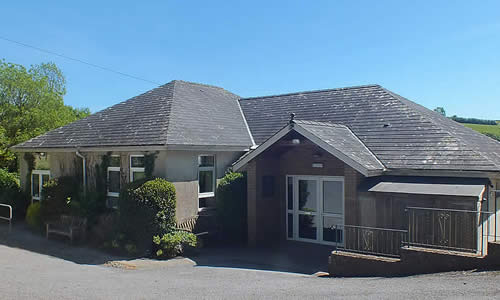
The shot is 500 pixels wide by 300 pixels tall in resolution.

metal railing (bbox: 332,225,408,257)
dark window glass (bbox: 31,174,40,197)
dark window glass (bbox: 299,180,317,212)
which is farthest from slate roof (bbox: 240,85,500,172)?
dark window glass (bbox: 31,174,40,197)

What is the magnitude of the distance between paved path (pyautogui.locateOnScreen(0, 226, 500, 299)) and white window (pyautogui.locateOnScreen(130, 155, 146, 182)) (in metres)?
3.04

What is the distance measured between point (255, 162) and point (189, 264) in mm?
3783

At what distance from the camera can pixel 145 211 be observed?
1305 cm

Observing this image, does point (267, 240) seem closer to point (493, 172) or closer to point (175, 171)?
point (175, 171)

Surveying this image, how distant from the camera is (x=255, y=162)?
13891 millimetres

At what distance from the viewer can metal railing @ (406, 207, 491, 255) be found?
10.2m

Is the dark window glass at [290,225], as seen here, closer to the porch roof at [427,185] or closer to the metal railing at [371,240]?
the metal railing at [371,240]

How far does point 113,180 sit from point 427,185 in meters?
10.5

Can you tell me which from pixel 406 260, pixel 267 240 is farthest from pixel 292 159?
pixel 406 260

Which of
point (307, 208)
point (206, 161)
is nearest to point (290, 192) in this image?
point (307, 208)

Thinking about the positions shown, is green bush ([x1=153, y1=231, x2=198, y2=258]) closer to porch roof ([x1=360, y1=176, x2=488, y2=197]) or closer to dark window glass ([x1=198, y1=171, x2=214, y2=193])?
dark window glass ([x1=198, y1=171, x2=214, y2=193])

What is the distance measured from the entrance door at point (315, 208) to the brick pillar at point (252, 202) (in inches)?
51.8

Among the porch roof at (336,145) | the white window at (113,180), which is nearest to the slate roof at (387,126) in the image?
the porch roof at (336,145)

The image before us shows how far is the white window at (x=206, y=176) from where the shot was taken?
600 inches
